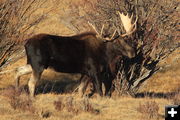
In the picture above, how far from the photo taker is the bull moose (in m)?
12.7

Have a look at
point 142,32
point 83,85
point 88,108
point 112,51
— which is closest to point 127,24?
point 142,32

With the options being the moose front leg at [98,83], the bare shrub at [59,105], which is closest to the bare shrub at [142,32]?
the moose front leg at [98,83]

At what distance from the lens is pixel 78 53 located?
13.4 metres

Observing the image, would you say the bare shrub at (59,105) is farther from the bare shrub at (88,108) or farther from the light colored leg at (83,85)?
the light colored leg at (83,85)

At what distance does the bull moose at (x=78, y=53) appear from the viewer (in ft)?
41.8

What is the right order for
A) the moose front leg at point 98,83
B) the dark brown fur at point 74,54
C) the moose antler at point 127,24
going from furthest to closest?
the moose antler at point 127,24, the moose front leg at point 98,83, the dark brown fur at point 74,54

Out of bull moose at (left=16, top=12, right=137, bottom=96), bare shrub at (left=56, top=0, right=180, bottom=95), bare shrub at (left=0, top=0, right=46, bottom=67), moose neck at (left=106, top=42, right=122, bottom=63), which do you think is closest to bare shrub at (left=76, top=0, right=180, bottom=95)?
bare shrub at (left=56, top=0, right=180, bottom=95)

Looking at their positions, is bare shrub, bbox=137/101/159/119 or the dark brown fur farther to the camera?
the dark brown fur

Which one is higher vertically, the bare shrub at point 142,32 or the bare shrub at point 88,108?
the bare shrub at point 142,32

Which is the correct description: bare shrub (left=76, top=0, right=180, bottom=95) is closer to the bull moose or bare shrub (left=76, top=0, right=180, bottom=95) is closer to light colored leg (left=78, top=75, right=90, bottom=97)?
the bull moose

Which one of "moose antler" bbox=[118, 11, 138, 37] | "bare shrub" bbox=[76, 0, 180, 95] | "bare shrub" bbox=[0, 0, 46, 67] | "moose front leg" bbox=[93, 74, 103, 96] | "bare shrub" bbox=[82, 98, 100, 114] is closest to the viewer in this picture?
"bare shrub" bbox=[82, 98, 100, 114]

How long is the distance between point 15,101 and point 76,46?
146 inches

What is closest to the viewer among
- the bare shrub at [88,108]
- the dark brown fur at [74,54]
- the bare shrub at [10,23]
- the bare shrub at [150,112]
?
the bare shrub at [150,112]

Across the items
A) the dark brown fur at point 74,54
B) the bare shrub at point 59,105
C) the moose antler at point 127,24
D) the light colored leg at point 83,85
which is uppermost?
the moose antler at point 127,24
